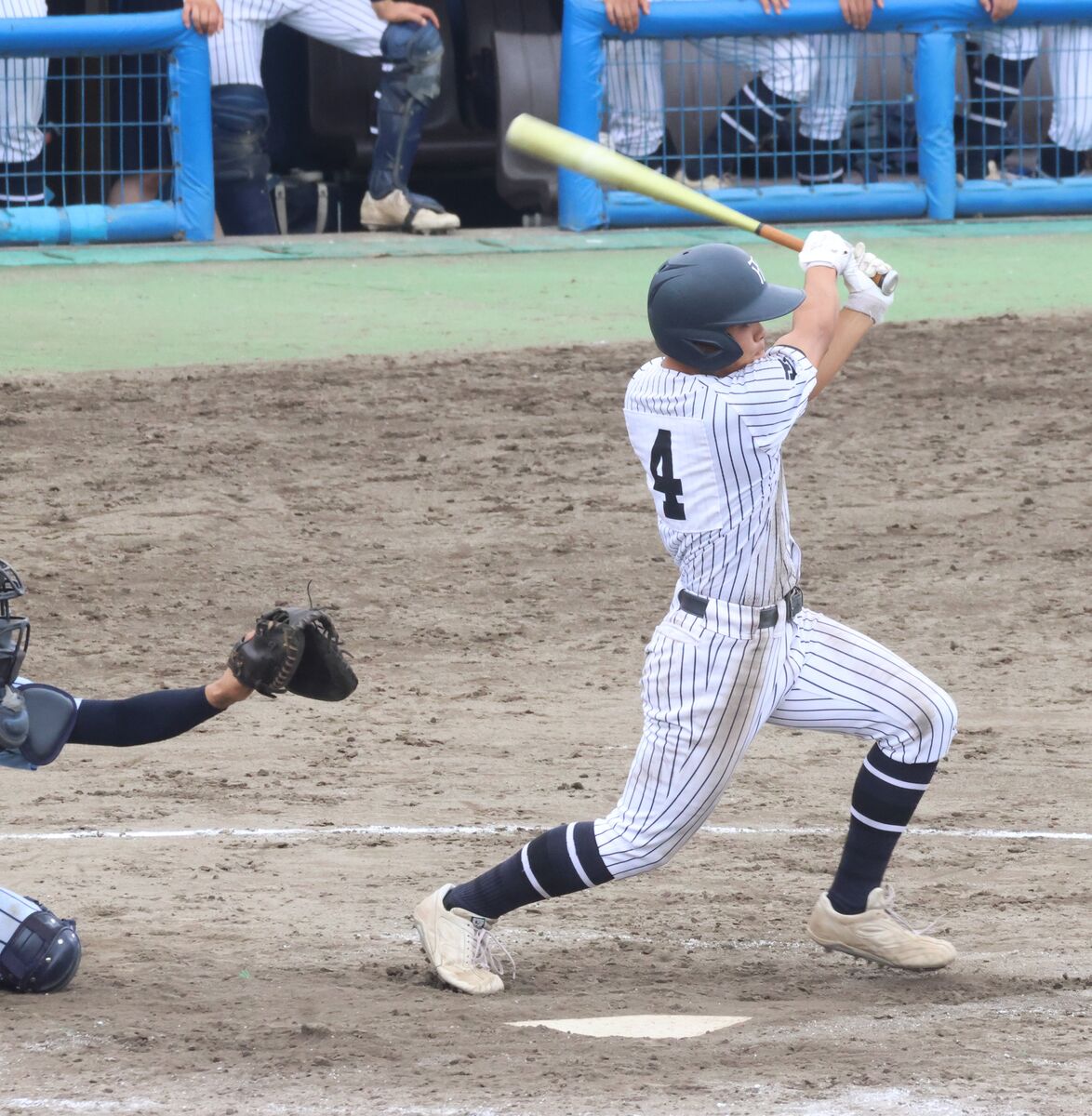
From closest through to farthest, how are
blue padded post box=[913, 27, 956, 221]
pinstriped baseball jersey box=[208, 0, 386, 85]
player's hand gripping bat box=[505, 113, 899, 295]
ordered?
player's hand gripping bat box=[505, 113, 899, 295]
pinstriped baseball jersey box=[208, 0, 386, 85]
blue padded post box=[913, 27, 956, 221]

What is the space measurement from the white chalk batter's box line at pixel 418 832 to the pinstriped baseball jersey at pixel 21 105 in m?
Result: 5.91

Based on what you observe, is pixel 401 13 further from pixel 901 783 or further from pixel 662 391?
pixel 901 783

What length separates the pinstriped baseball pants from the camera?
378 cm

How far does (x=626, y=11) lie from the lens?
10.3 meters

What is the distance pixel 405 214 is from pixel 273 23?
4.25ft

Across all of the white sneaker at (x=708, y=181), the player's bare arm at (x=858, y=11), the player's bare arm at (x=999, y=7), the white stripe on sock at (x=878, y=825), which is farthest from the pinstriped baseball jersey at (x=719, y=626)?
the player's bare arm at (x=999, y=7)

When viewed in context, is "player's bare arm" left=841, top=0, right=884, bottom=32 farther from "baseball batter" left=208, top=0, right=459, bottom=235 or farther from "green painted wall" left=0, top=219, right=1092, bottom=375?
"baseball batter" left=208, top=0, right=459, bottom=235

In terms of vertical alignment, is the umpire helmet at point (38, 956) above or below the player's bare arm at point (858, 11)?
below

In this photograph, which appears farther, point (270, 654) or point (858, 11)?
point (858, 11)

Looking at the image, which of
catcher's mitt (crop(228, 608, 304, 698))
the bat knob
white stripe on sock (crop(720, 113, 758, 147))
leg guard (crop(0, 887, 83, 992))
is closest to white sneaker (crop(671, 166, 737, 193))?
white stripe on sock (crop(720, 113, 758, 147))

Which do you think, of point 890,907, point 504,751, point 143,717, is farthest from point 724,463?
point 504,751

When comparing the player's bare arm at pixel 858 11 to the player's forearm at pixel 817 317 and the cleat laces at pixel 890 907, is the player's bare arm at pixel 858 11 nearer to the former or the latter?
the player's forearm at pixel 817 317

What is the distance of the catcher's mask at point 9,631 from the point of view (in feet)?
12.0

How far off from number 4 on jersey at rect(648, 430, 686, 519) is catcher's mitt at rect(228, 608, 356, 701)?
721 millimetres
